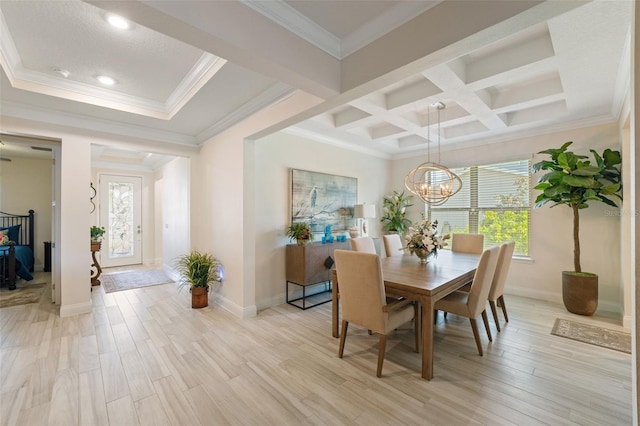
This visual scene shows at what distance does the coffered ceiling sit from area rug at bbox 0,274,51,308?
2.71 m

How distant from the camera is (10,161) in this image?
5656 mm

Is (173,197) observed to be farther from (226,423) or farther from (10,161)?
(226,423)

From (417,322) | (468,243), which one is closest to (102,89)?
(417,322)

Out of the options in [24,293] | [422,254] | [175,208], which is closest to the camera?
[422,254]

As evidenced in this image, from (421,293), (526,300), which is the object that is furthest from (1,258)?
(526,300)

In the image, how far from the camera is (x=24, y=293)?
432 cm

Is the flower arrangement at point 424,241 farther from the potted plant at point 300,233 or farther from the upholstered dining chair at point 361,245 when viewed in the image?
the potted plant at point 300,233

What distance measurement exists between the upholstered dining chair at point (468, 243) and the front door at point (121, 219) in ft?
23.7

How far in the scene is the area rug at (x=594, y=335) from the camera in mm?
2682

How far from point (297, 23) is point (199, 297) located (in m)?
3.53

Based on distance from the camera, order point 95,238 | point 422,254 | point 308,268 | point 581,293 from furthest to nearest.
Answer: point 95,238 → point 308,268 → point 581,293 → point 422,254

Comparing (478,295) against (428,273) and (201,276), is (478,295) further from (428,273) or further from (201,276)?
(201,276)

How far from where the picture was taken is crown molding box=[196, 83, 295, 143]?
2.71 m

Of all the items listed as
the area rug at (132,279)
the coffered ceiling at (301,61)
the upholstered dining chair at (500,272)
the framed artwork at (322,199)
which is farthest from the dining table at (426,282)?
the area rug at (132,279)
